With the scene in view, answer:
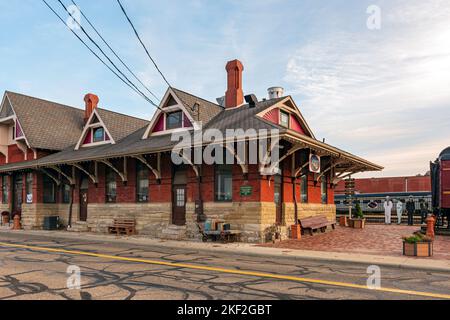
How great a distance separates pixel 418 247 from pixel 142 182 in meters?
13.6

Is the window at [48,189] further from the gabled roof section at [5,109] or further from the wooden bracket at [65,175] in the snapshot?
the gabled roof section at [5,109]

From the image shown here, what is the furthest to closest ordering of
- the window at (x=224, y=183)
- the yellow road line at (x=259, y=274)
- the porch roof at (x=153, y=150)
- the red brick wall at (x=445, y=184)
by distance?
the red brick wall at (x=445, y=184), the window at (x=224, y=183), the porch roof at (x=153, y=150), the yellow road line at (x=259, y=274)

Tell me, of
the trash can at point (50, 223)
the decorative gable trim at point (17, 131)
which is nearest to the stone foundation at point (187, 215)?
the trash can at point (50, 223)

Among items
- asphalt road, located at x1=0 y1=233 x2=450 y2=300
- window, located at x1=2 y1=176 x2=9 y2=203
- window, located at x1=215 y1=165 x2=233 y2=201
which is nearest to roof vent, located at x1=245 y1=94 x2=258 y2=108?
window, located at x1=215 y1=165 x2=233 y2=201

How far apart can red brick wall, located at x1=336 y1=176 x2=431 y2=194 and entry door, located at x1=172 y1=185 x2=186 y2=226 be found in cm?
2122

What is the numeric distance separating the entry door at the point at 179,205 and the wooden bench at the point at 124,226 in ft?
8.62

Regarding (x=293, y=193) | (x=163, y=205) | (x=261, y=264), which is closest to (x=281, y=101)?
(x=293, y=193)

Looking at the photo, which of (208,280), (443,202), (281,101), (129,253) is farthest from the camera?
(281,101)

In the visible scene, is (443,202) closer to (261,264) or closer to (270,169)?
(270,169)

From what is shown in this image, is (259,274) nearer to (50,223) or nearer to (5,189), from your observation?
(50,223)

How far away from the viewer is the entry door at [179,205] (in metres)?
18.4

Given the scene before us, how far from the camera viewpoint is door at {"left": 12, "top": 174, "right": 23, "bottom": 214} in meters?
26.8

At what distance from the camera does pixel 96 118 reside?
81.4 ft
